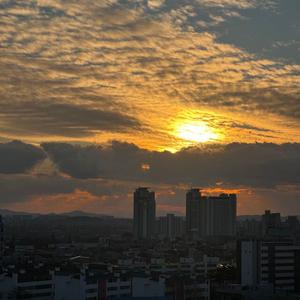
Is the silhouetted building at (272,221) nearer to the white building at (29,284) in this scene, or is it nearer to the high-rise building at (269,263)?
the high-rise building at (269,263)

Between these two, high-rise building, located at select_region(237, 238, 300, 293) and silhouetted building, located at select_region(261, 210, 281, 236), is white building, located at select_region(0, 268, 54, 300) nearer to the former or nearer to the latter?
high-rise building, located at select_region(237, 238, 300, 293)

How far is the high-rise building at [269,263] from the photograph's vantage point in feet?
177

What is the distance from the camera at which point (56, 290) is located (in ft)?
150

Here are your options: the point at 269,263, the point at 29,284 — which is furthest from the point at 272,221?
the point at 29,284

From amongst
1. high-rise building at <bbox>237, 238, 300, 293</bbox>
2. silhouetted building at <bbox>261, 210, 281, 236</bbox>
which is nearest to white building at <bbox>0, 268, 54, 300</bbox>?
high-rise building at <bbox>237, 238, 300, 293</bbox>

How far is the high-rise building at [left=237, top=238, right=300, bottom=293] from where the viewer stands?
53.8 metres

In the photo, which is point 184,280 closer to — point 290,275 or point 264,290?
point 264,290

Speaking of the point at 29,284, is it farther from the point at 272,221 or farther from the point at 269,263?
the point at 272,221

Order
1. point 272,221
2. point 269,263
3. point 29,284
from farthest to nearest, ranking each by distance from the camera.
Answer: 1. point 272,221
2. point 269,263
3. point 29,284

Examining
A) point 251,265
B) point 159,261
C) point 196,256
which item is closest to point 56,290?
point 251,265

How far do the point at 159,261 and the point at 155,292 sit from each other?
94.8ft

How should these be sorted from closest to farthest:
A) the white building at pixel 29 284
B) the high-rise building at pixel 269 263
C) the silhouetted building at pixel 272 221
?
the white building at pixel 29 284
the high-rise building at pixel 269 263
the silhouetted building at pixel 272 221

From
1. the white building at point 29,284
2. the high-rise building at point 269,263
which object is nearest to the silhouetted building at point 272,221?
the high-rise building at point 269,263

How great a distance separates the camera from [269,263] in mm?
54531
